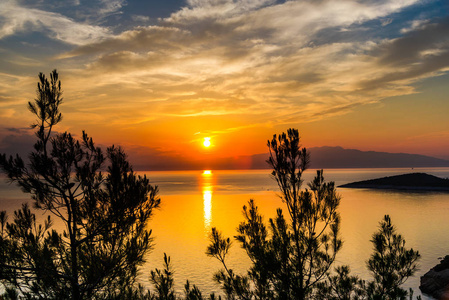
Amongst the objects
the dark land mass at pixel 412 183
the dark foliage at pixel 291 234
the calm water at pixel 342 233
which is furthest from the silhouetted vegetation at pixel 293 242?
the dark land mass at pixel 412 183

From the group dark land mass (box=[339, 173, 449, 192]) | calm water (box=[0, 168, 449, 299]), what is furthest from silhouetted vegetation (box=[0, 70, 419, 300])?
dark land mass (box=[339, 173, 449, 192])

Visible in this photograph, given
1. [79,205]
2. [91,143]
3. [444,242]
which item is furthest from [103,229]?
[444,242]

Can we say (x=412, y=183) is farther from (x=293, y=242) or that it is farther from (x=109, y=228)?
(x=109, y=228)

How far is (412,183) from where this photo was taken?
165m

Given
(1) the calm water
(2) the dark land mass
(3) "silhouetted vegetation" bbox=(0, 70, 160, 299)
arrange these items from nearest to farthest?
1. (3) "silhouetted vegetation" bbox=(0, 70, 160, 299)
2. (1) the calm water
3. (2) the dark land mass

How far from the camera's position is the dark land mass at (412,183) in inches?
6038

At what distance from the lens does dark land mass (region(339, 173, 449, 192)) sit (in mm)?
153375

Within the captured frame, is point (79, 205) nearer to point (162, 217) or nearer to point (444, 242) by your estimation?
point (444, 242)

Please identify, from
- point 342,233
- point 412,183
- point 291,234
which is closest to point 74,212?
point 291,234

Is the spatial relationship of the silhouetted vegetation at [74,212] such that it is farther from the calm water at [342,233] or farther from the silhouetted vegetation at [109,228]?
the calm water at [342,233]

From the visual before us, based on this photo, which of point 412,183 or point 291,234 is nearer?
point 291,234

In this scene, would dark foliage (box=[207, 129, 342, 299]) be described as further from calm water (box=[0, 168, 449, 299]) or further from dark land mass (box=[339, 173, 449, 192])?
dark land mass (box=[339, 173, 449, 192])

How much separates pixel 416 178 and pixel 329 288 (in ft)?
598

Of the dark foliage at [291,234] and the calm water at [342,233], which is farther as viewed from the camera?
the calm water at [342,233]
